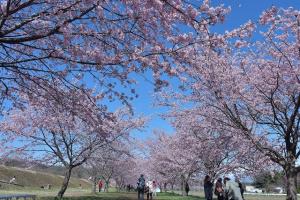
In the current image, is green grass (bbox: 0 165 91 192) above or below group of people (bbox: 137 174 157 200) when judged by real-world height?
above

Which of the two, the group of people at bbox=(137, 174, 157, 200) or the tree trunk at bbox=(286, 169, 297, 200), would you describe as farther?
the group of people at bbox=(137, 174, 157, 200)

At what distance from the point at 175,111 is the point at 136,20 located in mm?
11599

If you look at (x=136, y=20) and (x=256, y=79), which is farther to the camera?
(x=256, y=79)

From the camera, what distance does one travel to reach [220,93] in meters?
15.1

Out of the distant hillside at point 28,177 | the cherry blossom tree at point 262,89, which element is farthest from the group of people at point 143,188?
the distant hillside at point 28,177

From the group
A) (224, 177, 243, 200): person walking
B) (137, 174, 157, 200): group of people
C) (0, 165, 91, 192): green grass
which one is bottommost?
(224, 177, 243, 200): person walking

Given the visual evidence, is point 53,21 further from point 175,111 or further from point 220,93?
point 175,111

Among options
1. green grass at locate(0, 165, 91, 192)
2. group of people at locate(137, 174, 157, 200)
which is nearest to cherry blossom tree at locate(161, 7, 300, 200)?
group of people at locate(137, 174, 157, 200)

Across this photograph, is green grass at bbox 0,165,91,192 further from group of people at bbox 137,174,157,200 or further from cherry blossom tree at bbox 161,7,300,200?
cherry blossom tree at bbox 161,7,300,200

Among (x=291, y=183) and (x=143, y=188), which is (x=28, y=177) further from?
(x=291, y=183)

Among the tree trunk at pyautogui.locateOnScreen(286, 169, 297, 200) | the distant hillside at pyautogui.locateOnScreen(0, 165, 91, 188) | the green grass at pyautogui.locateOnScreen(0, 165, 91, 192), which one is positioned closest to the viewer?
the tree trunk at pyautogui.locateOnScreen(286, 169, 297, 200)

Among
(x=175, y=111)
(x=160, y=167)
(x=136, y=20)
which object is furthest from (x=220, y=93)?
(x=160, y=167)

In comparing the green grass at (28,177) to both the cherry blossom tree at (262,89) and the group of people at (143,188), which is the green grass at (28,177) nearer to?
the group of people at (143,188)

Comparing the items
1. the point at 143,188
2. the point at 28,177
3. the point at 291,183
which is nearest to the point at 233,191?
the point at 291,183
